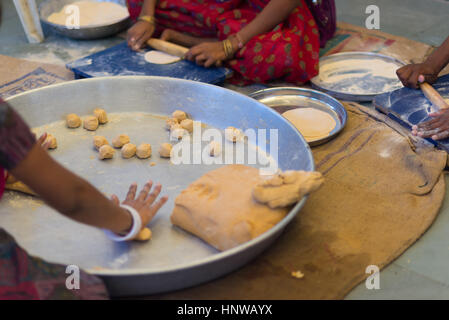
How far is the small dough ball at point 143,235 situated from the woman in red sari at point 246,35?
50.6 inches

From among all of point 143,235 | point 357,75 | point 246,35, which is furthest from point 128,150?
point 357,75

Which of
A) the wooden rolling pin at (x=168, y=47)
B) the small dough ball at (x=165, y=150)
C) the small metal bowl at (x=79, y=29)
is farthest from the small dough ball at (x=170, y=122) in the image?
the small metal bowl at (x=79, y=29)

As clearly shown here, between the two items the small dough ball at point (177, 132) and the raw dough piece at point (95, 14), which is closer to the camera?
the small dough ball at point (177, 132)

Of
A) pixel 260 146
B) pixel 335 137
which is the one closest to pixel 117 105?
pixel 260 146

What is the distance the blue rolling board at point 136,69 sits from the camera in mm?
2514

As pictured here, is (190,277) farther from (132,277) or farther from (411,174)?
(411,174)

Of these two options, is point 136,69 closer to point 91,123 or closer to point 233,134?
point 91,123

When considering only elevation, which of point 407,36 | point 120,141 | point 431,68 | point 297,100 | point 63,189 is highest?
point 63,189

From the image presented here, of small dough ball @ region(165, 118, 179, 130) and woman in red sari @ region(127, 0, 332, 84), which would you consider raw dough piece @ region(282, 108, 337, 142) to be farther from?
small dough ball @ region(165, 118, 179, 130)

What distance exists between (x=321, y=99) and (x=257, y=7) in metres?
0.72

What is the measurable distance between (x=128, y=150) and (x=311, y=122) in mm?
856

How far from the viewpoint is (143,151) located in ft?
6.08

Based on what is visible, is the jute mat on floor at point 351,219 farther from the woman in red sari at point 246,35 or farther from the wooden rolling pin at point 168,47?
the wooden rolling pin at point 168,47

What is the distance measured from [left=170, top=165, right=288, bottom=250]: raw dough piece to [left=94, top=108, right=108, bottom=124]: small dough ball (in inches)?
27.5
